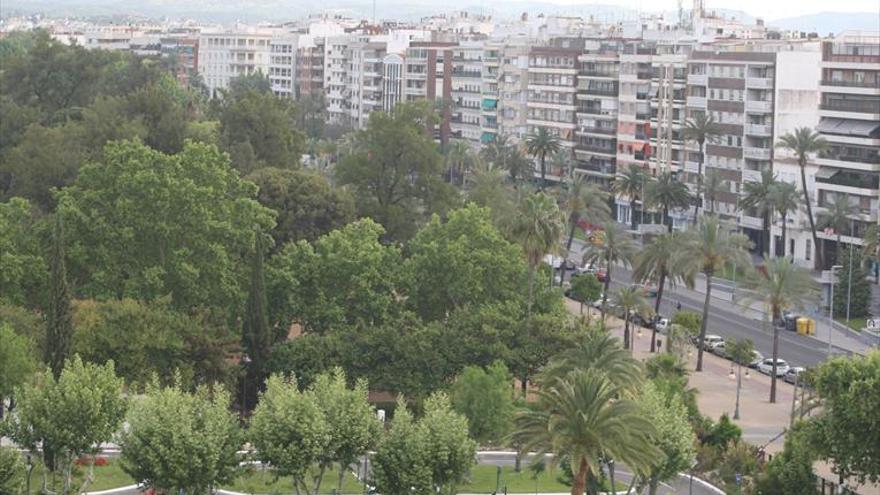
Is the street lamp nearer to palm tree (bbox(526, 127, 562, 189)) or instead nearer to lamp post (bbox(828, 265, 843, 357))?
lamp post (bbox(828, 265, 843, 357))

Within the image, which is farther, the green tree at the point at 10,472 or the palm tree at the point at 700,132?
the palm tree at the point at 700,132

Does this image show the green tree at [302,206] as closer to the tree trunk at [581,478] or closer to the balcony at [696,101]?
the tree trunk at [581,478]

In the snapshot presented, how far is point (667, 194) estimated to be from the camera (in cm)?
11138

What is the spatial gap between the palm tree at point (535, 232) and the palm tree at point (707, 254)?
29.8 ft

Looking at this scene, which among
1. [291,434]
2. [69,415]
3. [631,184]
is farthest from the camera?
[631,184]

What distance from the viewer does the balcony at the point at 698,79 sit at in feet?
392

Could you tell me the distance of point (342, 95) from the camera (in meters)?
190

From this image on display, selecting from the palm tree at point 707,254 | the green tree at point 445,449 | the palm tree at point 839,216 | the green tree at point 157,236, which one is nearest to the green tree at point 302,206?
the green tree at point 157,236

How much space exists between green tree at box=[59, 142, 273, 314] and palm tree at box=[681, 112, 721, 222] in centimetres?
4847

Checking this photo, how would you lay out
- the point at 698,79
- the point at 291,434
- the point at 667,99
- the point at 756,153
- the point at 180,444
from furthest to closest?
the point at 667,99 → the point at 698,79 → the point at 756,153 → the point at 291,434 → the point at 180,444

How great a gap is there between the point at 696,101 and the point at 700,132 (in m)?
8.90

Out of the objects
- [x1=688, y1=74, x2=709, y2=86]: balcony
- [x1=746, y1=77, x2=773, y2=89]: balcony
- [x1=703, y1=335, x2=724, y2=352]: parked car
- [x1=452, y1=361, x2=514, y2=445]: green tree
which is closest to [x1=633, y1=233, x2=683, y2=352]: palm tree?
[x1=703, y1=335, x2=724, y2=352]: parked car

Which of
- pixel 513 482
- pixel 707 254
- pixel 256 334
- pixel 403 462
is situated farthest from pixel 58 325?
pixel 707 254

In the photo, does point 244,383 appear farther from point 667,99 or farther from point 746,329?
point 667,99
